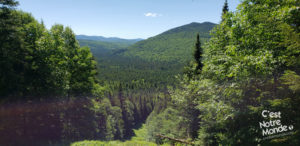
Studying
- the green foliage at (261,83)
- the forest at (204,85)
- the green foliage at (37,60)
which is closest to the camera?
→ the green foliage at (261,83)

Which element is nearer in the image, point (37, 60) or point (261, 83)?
point (261, 83)

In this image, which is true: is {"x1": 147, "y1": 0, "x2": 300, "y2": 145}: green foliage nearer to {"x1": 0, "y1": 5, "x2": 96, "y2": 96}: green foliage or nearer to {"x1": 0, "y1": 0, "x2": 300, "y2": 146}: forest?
{"x1": 0, "y1": 0, "x2": 300, "y2": 146}: forest

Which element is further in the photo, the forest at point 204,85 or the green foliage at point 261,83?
the forest at point 204,85

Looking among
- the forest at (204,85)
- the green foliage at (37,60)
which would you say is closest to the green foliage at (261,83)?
the forest at (204,85)

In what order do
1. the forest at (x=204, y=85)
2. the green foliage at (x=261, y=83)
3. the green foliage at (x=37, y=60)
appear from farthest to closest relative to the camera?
the green foliage at (x=37, y=60) → the forest at (x=204, y=85) → the green foliage at (x=261, y=83)

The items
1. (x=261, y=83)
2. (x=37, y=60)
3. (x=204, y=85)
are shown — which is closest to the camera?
(x=261, y=83)

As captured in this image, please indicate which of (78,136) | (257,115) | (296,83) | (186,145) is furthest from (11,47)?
(296,83)

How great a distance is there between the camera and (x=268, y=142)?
6.07 m

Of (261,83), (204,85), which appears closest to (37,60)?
(204,85)

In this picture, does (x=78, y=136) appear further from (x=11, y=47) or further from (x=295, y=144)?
(x=295, y=144)

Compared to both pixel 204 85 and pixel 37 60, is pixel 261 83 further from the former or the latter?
pixel 37 60

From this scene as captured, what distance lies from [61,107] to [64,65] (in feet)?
15.6

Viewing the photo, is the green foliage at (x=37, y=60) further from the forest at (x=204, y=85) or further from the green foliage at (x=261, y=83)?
the green foliage at (x=261, y=83)

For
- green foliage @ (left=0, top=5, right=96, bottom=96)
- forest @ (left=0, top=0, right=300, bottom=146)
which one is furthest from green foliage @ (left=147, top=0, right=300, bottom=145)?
green foliage @ (left=0, top=5, right=96, bottom=96)
